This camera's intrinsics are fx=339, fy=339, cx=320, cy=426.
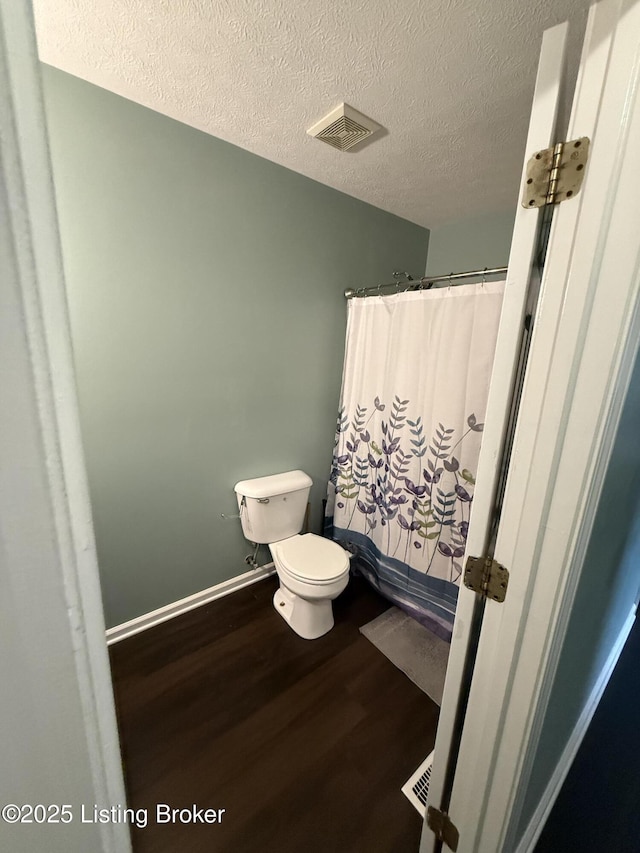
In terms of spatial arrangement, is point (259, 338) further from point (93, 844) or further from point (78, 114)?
point (93, 844)

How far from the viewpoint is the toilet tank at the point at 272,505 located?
5.97 ft

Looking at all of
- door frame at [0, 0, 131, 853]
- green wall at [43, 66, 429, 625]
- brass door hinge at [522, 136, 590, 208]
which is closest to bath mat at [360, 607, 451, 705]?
green wall at [43, 66, 429, 625]

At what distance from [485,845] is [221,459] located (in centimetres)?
158

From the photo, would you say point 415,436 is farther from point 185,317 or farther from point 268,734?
point 268,734

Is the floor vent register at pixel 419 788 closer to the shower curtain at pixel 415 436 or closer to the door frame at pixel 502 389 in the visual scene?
the door frame at pixel 502 389

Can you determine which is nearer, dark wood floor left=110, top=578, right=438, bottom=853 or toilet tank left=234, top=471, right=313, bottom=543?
dark wood floor left=110, top=578, right=438, bottom=853

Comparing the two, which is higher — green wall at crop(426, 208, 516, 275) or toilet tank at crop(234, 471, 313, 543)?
green wall at crop(426, 208, 516, 275)

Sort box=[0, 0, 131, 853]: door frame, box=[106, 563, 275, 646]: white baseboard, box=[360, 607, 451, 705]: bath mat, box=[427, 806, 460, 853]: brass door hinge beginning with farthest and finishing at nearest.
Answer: box=[106, 563, 275, 646]: white baseboard → box=[360, 607, 451, 705]: bath mat → box=[427, 806, 460, 853]: brass door hinge → box=[0, 0, 131, 853]: door frame

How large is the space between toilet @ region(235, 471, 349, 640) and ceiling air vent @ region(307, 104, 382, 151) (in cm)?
161

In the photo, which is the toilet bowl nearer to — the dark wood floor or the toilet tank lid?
the dark wood floor

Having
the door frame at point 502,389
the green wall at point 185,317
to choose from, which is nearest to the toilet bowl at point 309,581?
the green wall at point 185,317

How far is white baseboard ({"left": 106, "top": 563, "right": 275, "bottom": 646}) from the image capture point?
1647 mm

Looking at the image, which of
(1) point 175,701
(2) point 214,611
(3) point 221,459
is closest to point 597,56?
(3) point 221,459

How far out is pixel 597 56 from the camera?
→ 531 mm
